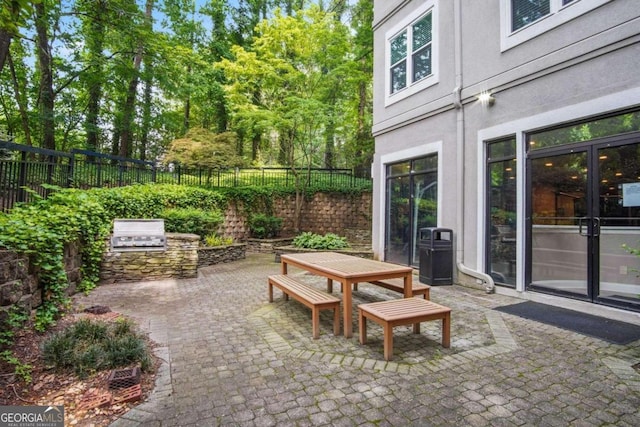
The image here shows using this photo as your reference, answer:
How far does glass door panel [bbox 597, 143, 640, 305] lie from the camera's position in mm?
4023

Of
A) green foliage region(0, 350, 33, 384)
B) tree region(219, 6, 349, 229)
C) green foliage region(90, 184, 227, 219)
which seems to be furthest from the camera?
tree region(219, 6, 349, 229)

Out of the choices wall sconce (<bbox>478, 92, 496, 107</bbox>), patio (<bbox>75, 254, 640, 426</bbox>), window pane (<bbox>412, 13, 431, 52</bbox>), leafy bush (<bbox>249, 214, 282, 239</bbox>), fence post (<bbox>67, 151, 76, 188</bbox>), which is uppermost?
window pane (<bbox>412, 13, 431, 52</bbox>)

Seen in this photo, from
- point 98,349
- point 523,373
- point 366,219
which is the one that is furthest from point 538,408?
point 366,219

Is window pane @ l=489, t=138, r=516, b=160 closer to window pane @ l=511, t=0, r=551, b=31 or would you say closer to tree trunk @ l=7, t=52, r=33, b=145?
window pane @ l=511, t=0, r=551, b=31

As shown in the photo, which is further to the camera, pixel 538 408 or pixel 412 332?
pixel 412 332

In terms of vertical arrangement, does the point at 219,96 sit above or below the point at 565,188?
above

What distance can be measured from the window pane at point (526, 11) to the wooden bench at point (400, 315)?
4779 millimetres

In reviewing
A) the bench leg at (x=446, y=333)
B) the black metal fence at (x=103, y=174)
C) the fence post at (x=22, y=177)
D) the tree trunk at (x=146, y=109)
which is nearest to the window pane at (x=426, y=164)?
the bench leg at (x=446, y=333)

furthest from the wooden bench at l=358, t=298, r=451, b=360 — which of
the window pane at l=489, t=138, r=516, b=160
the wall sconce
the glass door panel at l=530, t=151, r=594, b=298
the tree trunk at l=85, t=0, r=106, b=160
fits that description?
the tree trunk at l=85, t=0, r=106, b=160

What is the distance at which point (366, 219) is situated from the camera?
41.6 ft

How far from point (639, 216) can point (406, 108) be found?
189 inches

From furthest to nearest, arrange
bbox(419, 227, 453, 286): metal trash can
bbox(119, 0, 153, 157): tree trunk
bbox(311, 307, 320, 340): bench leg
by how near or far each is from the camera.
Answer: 1. bbox(119, 0, 153, 157): tree trunk
2. bbox(419, 227, 453, 286): metal trash can
3. bbox(311, 307, 320, 340): bench leg

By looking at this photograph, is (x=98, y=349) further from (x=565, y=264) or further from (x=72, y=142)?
(x=72, y=142)

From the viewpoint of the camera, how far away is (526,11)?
5.19 metres
